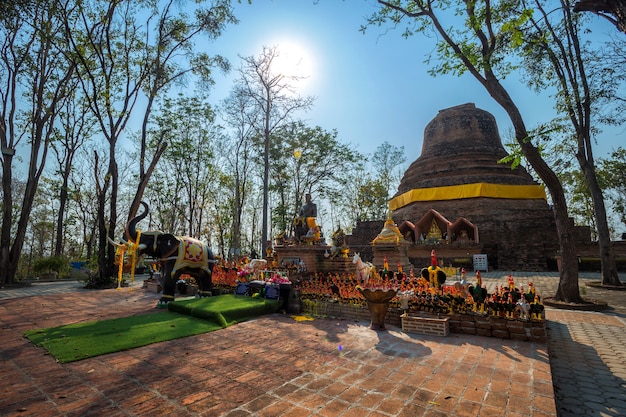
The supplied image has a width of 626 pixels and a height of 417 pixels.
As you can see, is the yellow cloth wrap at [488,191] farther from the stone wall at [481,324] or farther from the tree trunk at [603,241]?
the stone wall at [481,324]

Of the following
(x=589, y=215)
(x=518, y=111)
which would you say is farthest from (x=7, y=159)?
(x=589, y=215)

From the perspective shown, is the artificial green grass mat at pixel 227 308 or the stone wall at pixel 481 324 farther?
the artificial green grass mat at pixel 227 308

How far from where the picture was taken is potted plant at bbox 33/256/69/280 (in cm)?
1738

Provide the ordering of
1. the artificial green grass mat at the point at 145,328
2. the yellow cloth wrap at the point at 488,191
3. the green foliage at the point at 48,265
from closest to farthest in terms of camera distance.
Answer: the artificial green grass mat at the point at 145,328
the green foliage at the point at 48,265
the yellow cloth wrap at the point at 488,191

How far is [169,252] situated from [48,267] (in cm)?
1395

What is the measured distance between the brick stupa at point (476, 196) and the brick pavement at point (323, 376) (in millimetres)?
15176

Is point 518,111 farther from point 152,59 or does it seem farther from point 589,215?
point 589,215

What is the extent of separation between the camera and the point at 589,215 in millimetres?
30641

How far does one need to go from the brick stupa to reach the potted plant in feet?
71.3

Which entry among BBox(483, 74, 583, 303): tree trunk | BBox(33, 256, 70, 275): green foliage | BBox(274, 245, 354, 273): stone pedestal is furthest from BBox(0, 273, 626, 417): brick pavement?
BBox(33, 256, 70, 275): green foliage

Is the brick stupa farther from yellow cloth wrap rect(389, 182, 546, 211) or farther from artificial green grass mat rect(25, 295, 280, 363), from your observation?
artificial green grass mat rect(25, 295, 280, 363)

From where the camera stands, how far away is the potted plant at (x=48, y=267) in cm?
1738

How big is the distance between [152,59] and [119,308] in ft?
40.8

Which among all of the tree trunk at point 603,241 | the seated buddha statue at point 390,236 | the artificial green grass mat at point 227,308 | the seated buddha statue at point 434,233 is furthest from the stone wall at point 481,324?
the seated buddha statue at point 434,233
